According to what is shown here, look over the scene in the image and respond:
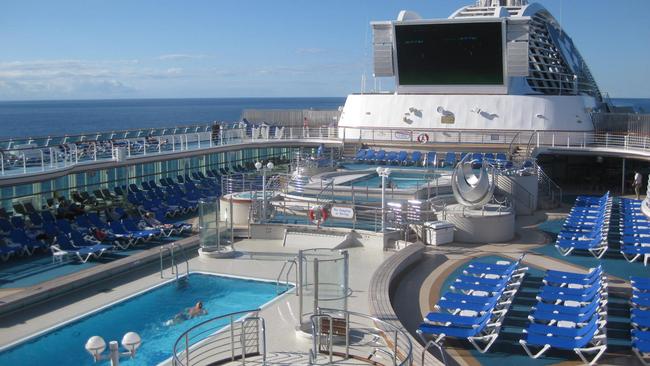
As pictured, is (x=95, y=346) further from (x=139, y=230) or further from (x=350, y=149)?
(x=350, y=149)

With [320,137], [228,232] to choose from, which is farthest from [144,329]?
[320,137]

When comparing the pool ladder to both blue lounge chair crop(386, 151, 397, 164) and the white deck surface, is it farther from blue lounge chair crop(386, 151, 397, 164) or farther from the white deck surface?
blue lounge chair crop(386, 151, 397, 164)

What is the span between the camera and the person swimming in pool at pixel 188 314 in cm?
1030

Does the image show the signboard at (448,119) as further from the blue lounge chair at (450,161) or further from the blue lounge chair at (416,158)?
the blue lounge chair at (450,161)

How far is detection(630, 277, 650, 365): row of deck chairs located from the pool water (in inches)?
327

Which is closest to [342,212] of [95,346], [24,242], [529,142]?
[24,242]

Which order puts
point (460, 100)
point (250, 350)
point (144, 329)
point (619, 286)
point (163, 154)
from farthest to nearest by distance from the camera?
point (460, 100), point (163, 154), point (619, 286), point (144, 329), point (250, 350)

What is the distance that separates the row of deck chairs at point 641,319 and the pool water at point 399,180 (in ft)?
27.2

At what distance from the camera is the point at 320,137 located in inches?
1128

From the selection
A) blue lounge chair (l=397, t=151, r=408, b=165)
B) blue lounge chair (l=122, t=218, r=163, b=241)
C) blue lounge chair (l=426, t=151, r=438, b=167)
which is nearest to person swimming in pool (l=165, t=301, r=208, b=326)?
blue lounge chair (l=122, t=218, r=163, b=241)

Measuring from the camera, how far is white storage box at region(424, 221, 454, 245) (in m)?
14.7

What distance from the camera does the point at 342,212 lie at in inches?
605

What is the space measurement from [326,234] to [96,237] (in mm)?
5012

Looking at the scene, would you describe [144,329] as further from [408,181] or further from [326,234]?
[408,181]
